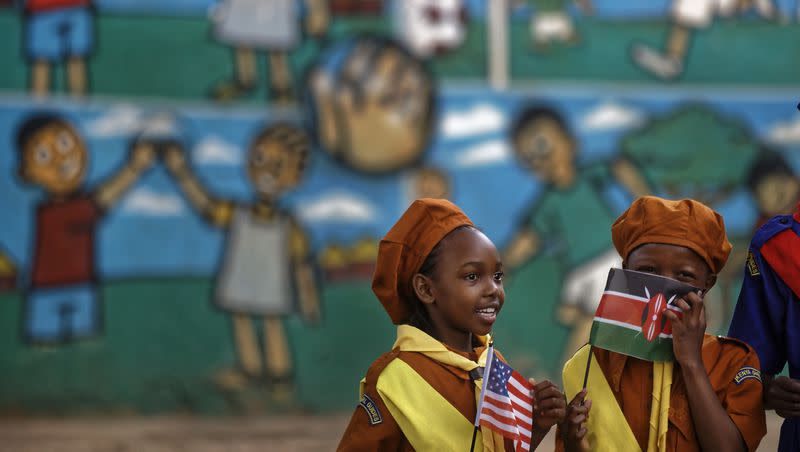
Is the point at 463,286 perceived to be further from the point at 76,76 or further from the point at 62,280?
the point at 76,76

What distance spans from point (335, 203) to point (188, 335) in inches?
57.7

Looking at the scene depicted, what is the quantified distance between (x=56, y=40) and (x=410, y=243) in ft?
19.0

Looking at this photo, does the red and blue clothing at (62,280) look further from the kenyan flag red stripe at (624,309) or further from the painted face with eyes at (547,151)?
the kenyan flag red stripe at (624,309)

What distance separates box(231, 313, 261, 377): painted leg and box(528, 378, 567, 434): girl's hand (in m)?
5.41

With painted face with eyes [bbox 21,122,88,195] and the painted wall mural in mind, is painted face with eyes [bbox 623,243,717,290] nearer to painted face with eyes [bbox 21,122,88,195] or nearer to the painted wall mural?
the painted wall mural

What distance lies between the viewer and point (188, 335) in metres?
7.55

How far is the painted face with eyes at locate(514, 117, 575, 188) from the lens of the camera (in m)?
7.95

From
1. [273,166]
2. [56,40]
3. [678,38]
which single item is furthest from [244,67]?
[678,38]

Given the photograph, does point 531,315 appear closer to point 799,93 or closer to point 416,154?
point 416,154

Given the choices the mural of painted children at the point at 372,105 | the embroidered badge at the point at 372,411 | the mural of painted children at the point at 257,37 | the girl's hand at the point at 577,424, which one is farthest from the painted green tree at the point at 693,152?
the embroidered badge at the point at 372,411

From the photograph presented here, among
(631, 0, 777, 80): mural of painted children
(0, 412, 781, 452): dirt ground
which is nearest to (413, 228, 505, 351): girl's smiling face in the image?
(0, 412, 781, 452): dirt ground

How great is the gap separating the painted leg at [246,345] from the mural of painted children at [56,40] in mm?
2068

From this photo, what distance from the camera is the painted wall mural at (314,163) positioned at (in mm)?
7480

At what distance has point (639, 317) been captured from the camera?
2.39 meters
